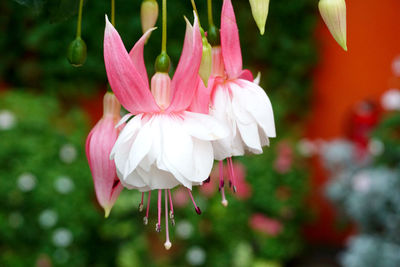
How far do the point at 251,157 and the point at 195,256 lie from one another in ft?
2.08

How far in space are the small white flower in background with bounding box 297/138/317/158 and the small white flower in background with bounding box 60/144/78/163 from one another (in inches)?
44.6

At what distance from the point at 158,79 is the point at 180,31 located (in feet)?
7.63

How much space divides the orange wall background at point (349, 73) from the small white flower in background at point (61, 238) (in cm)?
141

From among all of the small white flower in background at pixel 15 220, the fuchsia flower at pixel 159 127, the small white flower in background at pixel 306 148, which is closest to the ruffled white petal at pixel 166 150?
the fuchsia flower at pixel 159 127

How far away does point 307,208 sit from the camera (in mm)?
2672

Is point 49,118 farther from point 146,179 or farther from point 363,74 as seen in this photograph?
point 146,179

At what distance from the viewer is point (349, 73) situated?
2682mm

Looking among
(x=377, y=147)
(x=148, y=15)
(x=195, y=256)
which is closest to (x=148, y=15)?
(x=148, y=15)

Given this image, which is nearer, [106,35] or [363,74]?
[106,35]

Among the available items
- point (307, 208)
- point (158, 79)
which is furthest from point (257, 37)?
point (158, 79)

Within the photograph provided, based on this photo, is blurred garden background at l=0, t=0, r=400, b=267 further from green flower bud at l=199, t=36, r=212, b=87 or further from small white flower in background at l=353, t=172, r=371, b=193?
green flower bud at l=199, t=36, r=212, b=87

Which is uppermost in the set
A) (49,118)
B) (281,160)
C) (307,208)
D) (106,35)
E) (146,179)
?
(106,35)

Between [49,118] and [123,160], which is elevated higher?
[123,160]

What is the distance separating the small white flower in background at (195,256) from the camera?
205cm
